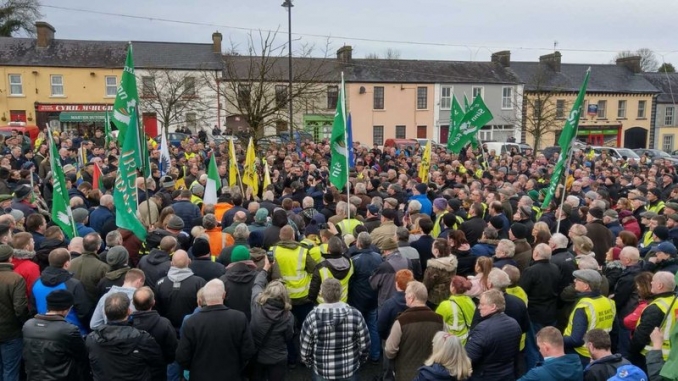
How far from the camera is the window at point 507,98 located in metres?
43.1

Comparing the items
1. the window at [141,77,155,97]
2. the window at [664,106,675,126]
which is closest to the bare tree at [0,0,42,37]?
the window at [141,77,155,97]

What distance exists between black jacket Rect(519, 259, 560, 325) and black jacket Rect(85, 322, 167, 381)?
4020 millimetres

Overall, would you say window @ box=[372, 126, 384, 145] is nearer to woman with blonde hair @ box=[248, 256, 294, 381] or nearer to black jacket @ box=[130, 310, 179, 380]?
woman with blonde hair @ box=[248, 256, 294, 381]

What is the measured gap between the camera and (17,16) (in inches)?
1869

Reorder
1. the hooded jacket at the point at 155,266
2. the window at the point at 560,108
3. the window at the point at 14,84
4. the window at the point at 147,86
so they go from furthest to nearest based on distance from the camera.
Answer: the window at the point at 560,108 < the window at the point at 14,84 < the window at the point at 147,86 < the hooded jacket at the point at 155,266

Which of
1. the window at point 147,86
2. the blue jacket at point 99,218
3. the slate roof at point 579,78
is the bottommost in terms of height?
the blue jacket at point 99,218

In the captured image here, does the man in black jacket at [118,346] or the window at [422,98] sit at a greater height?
the window at [422,98]

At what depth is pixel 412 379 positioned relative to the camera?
4797 mm

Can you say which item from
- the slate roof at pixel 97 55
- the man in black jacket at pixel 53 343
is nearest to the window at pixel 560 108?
the slate roof at pixel 97 55

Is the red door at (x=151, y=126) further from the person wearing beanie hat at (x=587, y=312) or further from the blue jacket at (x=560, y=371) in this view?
the blue jacket at (x=560, y=371)

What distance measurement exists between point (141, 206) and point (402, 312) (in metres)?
5.71

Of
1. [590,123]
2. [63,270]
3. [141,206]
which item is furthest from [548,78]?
[63,270]

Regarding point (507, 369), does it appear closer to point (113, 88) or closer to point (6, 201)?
point (6, 201)

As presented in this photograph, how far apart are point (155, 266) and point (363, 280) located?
243 centimetres
